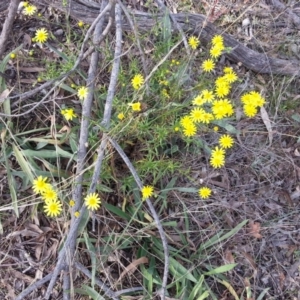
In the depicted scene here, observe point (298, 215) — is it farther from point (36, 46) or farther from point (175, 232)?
point (36, 46)

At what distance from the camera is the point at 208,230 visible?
179 centimetres

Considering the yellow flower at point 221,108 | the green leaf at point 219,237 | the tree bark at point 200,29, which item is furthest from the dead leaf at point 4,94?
the green leaf at point 219,237

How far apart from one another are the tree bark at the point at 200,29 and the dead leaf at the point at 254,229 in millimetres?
700

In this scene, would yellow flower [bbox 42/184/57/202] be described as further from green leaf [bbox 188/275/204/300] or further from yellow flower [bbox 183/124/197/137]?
green leaf [bbox 188/275/204/300]

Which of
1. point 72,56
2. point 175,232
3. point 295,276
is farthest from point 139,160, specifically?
point 295,276

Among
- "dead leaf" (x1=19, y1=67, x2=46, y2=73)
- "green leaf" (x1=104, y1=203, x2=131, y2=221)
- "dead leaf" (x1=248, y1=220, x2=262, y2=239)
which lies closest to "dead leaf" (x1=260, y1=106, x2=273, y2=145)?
"dead leaf" (x1=248, y1=220, x2=262, y2=239)

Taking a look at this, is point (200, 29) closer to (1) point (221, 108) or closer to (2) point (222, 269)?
(1) point (221, 108)

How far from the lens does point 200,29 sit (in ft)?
6.21

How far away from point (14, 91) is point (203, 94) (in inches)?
32.1

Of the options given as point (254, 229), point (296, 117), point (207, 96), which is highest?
point (207, 96)

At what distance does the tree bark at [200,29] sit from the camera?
1850 millimetres

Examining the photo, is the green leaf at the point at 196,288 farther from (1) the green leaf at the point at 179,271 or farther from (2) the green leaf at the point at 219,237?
(2) the green leaf at the point at 219,237

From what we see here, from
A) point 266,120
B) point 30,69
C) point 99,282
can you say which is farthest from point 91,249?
point 266,120

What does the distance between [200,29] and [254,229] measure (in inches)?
34.9
